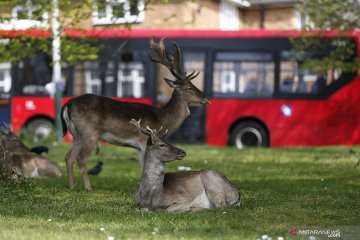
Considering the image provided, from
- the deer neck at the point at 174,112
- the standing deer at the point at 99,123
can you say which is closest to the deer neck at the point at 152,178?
the standing deer at the point at 99,123

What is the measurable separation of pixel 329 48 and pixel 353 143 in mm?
2810

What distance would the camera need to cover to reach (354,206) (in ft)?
35.5

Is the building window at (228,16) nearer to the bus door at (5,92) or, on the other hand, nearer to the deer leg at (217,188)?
the bus door at (5,92)

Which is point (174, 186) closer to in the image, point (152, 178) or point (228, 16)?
point (152, 178)

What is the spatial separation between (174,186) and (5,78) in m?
17.3

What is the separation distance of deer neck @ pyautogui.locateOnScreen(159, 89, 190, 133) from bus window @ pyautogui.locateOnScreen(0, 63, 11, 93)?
1306 cm

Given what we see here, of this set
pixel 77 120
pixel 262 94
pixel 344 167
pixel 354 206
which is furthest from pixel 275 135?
pixel 354 206

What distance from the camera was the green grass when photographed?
8.61m

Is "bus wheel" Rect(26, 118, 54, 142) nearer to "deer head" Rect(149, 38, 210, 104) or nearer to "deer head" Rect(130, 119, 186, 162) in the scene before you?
"deer head" Rect(149, 38, 210, 104)

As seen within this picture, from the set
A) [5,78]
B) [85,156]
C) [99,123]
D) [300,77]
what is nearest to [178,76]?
[99,123]

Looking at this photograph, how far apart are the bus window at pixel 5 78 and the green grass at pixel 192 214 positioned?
9286mm

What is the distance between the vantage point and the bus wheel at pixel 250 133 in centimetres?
2573

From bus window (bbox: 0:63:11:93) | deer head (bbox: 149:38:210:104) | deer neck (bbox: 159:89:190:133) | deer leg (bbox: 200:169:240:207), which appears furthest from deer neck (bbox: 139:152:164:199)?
bus window (bbox: 0:63:11:93)

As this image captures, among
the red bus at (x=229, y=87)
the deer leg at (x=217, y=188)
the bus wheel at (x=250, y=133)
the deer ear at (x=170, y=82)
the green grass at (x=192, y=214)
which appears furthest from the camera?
the bus wheel at (x=250, y=133)
